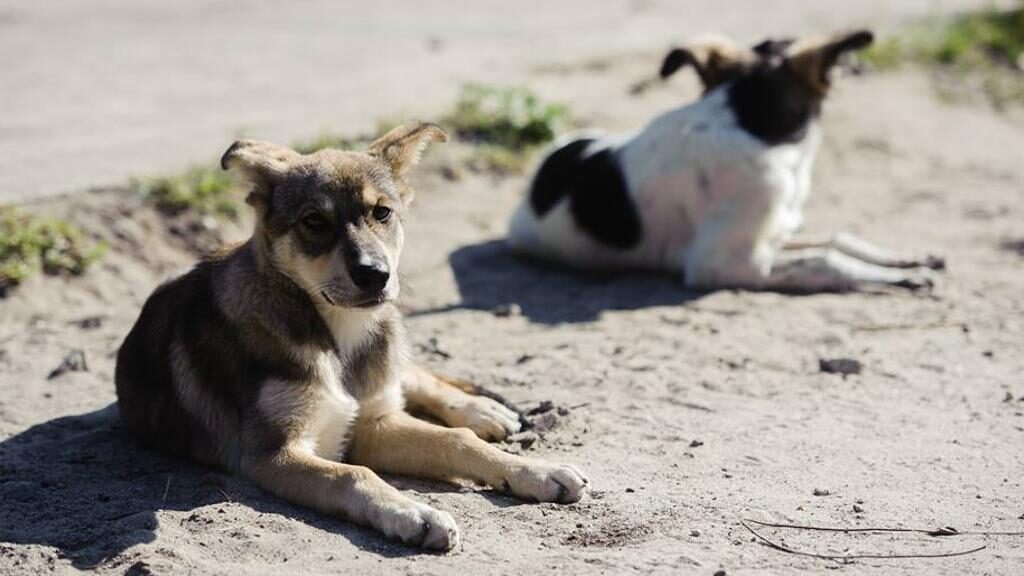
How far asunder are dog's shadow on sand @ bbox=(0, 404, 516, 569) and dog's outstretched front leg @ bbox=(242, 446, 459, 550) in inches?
2.1

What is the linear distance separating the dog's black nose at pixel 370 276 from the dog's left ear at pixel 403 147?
0.82 meters

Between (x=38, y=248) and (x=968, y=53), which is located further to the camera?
(x=968, y=53)

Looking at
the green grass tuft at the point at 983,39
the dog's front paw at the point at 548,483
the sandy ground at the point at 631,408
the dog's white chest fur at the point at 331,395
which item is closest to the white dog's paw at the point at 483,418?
the sandy ground at the point at 631,408

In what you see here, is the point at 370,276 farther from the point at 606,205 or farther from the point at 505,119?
the point at 505,119

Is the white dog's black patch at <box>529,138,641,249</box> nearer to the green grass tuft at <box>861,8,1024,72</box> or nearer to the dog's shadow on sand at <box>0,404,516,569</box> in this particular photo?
the dog's shadow on sand at <box>0,404,516,569</box>

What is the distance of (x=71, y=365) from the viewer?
297 inches

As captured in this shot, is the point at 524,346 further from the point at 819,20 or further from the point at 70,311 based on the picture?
the point at 819,20

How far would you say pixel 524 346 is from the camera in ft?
26.3

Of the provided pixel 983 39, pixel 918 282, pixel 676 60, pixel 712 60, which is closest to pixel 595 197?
pixel 676 60

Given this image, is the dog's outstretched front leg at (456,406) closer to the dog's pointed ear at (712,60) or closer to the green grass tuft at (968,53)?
the dog's pointed ear at (712,60)

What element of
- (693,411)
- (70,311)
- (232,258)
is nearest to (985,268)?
(693,411)

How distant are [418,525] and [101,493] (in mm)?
1565

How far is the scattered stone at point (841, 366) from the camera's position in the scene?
7.52m

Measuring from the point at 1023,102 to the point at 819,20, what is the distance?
8.20 feet
